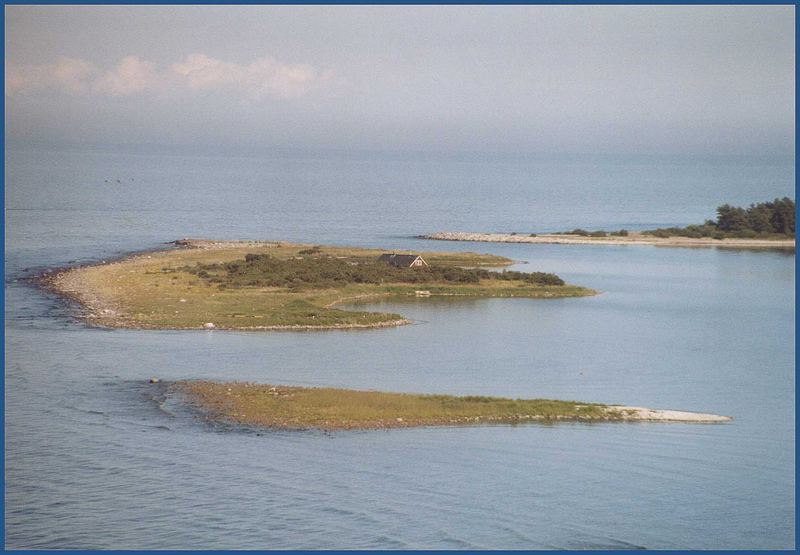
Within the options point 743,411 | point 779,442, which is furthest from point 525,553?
point 743,411

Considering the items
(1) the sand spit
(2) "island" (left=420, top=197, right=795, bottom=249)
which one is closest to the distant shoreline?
(2) "island" (left=420, top=197, right=795, bottom=249)

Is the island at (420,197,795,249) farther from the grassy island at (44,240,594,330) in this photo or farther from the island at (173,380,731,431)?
the island at (173,380,731,431)

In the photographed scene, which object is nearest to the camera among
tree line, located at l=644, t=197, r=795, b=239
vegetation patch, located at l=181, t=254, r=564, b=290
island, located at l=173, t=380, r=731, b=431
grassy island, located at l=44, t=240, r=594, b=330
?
island, located at l=173, t=380, r=731, b=431

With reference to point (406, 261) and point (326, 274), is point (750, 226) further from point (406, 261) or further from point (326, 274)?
point (326, 274)

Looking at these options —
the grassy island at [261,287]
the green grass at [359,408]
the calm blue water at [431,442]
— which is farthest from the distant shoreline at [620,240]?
the green grass at [359,408]

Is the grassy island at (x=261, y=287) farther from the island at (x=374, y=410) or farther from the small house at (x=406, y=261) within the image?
the island at (x=374, y=410)

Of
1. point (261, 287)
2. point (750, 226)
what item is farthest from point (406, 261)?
point (750, 226)

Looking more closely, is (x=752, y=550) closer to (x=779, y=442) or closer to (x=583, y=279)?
(x=779, y=442)
